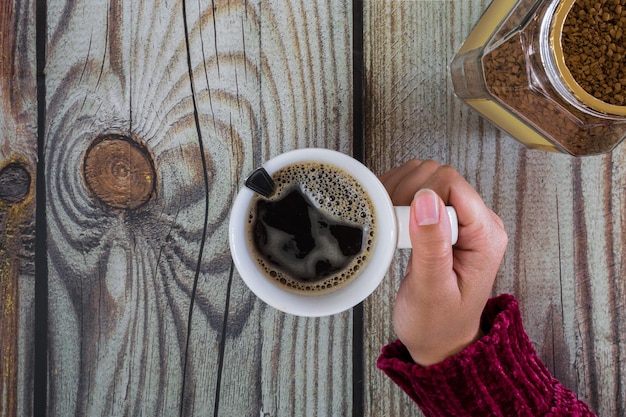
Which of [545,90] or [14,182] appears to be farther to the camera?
[14,182]

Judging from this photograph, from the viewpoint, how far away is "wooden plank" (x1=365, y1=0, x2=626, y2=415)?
0.69m

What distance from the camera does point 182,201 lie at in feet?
2.27

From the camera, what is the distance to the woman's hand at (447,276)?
0.56m

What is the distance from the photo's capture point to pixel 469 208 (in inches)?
22.3

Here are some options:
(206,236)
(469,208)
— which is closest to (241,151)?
(206,236)

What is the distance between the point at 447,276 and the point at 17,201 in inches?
20.3

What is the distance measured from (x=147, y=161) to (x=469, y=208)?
39 centimetres

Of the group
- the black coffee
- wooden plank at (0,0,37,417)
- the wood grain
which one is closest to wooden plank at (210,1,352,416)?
the wood grain

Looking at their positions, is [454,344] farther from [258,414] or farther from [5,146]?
[5,146]

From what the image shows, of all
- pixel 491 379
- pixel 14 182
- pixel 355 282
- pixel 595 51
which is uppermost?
pixel 595 51

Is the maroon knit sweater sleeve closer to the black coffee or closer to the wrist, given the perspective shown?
the wrist

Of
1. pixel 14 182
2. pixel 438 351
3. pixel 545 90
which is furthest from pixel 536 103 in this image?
pixel 14 182

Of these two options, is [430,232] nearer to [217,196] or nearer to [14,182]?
[217,196]

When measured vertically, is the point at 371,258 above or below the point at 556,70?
below
